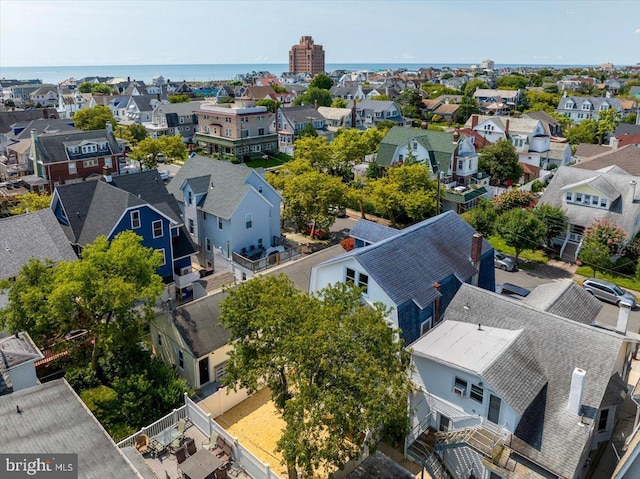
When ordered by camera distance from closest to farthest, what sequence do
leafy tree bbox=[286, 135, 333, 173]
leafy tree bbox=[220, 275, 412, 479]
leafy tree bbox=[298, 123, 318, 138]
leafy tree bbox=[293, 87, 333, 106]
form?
1. leafy tree bbox=[220, 275, 412, 479]
2. leafy tree bbox=[286, 135, 333, 173]
3. leafy tree bbox=[298, 123, 318, 138]
4. leafy tree bbox=[293, 87, 333, 106]

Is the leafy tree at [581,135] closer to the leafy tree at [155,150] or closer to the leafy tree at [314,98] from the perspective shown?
the leafy tree at [314,98]

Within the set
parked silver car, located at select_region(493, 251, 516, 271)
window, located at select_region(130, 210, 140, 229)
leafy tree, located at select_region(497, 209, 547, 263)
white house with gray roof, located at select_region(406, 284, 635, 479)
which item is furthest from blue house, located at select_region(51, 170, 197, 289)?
leafy tree, located at select_region(497, 209, 547, 263)

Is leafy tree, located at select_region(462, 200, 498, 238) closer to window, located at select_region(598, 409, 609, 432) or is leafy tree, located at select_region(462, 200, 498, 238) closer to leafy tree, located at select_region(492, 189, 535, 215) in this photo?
leafy tree, located at select_region(492, 189, 535, 215)

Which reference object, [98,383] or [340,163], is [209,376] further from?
[340,163]

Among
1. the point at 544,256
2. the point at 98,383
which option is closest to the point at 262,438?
the point at 98,383

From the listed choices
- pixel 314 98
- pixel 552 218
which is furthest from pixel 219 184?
pixel 314 98
